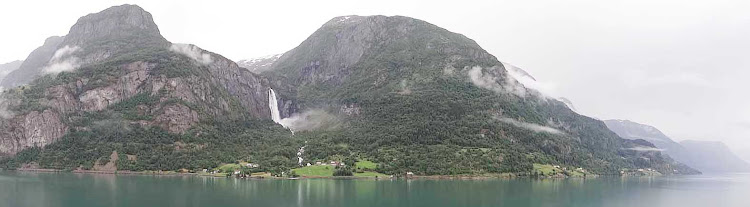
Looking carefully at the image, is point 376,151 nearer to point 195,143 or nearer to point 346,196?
point 195,143

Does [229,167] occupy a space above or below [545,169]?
above

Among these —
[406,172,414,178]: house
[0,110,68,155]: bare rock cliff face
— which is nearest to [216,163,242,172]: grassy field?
[406,172,414,178]: house

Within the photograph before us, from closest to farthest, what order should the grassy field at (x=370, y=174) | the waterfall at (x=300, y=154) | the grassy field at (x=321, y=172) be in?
1. the grassy field at (x=321, y=172)
2. the grassy field at (x=370, y=174)
3. the waterfall at (x=300, y=154)

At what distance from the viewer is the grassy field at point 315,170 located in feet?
497

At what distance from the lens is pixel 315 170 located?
506 feet

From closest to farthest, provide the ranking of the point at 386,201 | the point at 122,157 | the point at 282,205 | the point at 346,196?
the point at 282,205
the point at 386,201
the point at 346,196
the point at 122,157

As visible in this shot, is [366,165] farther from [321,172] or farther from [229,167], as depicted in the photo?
[229,167]

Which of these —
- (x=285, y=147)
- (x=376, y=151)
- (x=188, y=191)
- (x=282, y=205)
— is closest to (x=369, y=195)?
(x=282, y=205)

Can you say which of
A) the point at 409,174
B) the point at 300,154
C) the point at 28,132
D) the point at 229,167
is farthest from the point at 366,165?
the point at 28,132

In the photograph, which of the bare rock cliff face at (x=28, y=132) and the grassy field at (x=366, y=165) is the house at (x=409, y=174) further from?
the bare rock cliff face at (x=28, y=132)

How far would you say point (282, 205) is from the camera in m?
74.1

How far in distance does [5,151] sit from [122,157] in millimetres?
50524

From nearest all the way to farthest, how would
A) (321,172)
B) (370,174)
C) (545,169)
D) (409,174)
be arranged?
1. (321,172)
2. (370,174)
3. (409,174)
4. (545,169)

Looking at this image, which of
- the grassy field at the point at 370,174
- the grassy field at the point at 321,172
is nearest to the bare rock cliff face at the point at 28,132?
the grassy field at the point at 321,172
